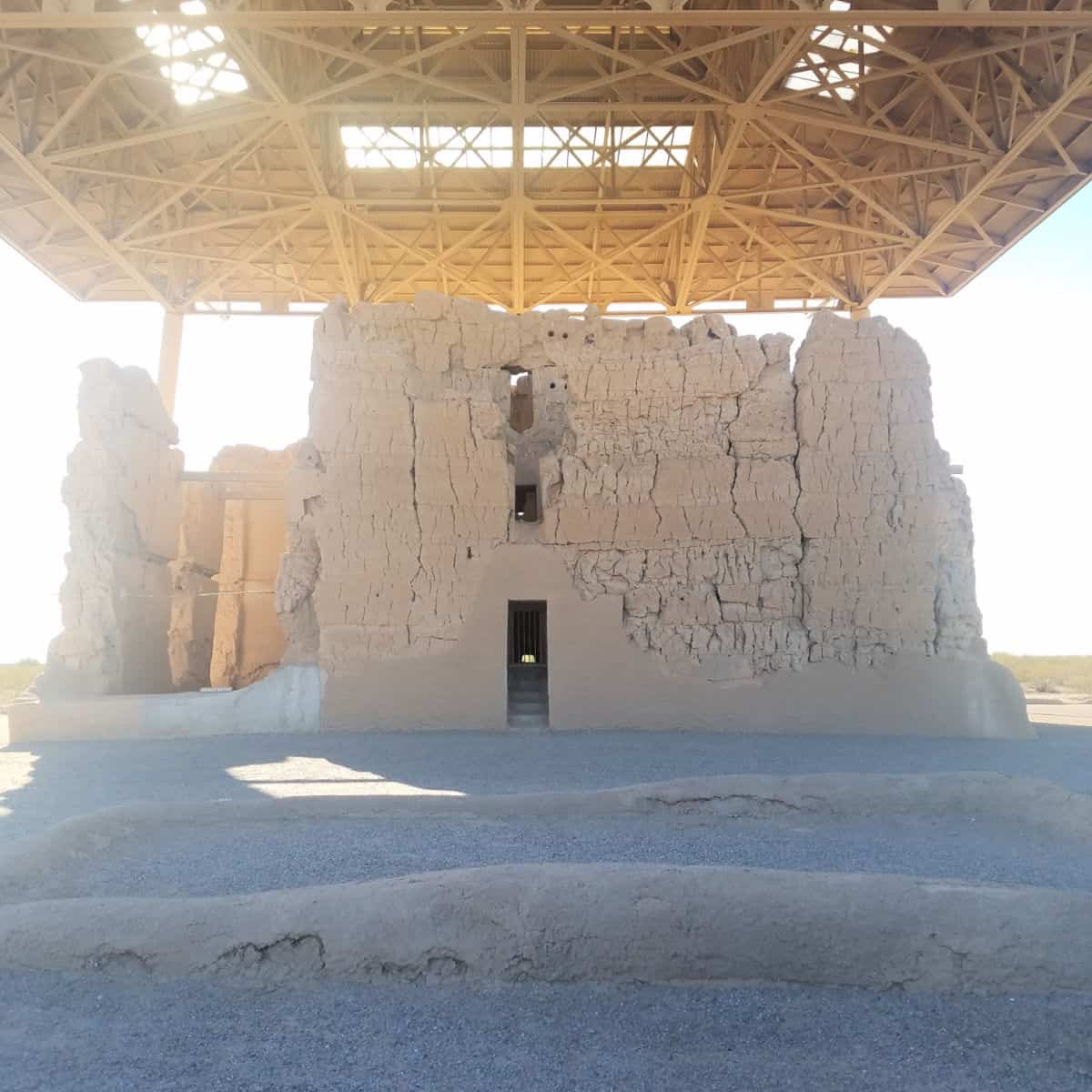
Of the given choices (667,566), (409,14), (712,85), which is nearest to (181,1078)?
(667,566)

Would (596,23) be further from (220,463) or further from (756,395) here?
(220,463)

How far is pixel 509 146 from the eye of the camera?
1547 cm

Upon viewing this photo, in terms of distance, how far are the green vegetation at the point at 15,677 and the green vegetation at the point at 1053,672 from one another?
21587 mm

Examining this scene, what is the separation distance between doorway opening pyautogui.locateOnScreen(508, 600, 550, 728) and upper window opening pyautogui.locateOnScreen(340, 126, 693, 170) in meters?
8.04

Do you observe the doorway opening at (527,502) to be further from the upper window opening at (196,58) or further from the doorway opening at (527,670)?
the upper window opening at (196,58)

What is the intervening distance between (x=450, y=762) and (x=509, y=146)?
40.7 ft

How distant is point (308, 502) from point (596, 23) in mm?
6526

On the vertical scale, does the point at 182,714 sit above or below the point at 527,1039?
above

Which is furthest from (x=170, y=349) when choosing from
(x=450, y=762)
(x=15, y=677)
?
(x=450, y=762)

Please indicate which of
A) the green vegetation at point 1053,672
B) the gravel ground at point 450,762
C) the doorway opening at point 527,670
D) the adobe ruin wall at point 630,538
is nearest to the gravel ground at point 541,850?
the gravel ground at point 450,762

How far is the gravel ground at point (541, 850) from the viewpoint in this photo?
3852mm

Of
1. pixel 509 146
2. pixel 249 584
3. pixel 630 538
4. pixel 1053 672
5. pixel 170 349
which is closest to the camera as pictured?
pixel 630 538

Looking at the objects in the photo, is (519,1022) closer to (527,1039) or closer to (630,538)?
(527,1039)

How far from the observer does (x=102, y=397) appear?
9.90 m
